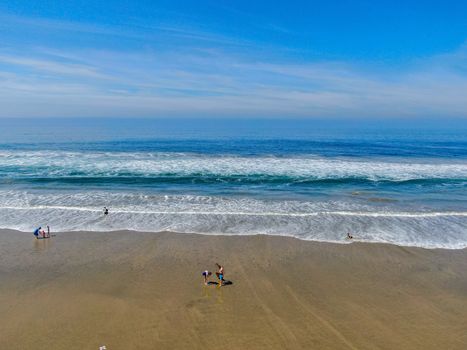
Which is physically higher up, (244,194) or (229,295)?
(244,194)

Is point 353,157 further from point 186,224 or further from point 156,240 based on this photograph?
point 156,240

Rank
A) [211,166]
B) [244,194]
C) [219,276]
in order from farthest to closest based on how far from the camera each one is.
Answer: [211,166], [244,194], [219,276]

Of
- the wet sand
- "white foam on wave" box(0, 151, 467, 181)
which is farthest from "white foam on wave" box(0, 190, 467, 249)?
"white foam on wave" box(0, 151, 467, 181)

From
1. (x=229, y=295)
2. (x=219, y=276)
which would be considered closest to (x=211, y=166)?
(x=219, y=276)

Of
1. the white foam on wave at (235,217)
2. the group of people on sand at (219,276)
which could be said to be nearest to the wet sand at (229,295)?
the group of people on sand at (219,276)

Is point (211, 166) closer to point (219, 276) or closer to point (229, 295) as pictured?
point (219, 276)

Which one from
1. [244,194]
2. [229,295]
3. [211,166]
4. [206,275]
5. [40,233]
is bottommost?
[229,295]
